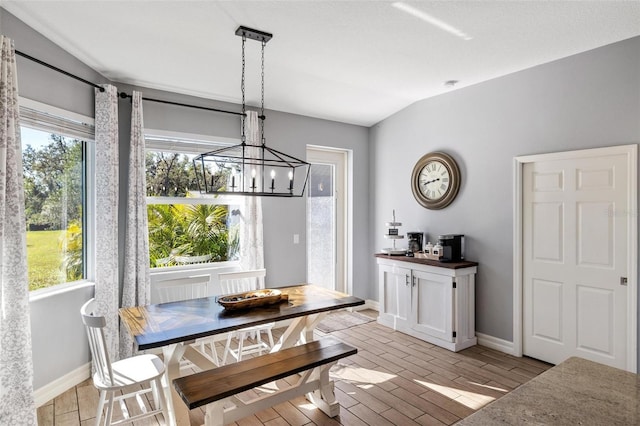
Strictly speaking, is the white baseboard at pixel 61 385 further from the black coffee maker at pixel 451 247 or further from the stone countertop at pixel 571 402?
the black coffee maker at pixel 451 247

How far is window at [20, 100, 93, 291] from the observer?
9.22 feet

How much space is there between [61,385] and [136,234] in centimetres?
137

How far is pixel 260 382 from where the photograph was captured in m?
2.18

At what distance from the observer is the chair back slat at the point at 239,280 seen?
11.2ft

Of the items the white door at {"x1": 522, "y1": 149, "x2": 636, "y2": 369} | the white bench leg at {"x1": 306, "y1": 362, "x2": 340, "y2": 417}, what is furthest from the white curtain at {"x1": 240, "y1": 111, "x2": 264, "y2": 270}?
the white door at {"x1": 522, "y1": 149, "x2": 636, "y2": 369}

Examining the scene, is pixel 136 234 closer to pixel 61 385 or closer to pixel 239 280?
pixel 239 280

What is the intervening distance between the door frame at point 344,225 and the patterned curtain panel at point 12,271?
3.70 meters

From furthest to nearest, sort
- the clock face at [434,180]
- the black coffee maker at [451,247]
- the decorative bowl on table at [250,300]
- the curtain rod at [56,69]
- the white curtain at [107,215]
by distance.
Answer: the clock face at [434,180] → the black coffee maker at [451,247] → the white curtain at [107,215] → the decorative bowl on table at [250,300] → the curtain rod at [56,69]

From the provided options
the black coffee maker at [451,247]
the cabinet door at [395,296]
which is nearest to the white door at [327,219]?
the cabinet door at [395,296]

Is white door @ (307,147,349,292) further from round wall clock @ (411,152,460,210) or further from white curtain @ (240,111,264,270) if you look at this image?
round wall clock @ (411,152,460,210)

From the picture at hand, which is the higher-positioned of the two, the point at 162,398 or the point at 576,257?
the point at 576,257

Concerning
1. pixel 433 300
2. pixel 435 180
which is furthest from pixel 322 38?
pixel 433 300

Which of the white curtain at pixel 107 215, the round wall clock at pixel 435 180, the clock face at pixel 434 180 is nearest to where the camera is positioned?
the white curtain at pixel 107 215

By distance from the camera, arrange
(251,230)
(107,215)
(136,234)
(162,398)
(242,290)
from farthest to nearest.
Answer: (251,230)
(242,290)
(136,234)
(107,215)
(162,398)
